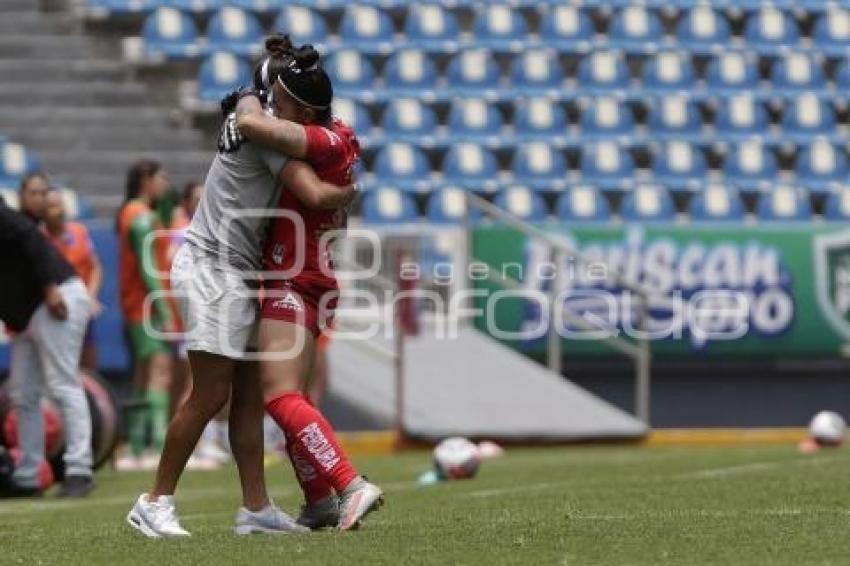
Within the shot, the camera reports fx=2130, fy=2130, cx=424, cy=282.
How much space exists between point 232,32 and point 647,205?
4492 millimetres

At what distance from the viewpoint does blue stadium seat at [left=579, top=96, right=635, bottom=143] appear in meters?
21.4

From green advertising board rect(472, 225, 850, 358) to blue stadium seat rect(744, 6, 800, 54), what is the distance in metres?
4.35

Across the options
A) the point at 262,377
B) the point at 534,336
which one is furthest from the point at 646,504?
the point at 534,336

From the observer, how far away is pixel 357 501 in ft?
25.0

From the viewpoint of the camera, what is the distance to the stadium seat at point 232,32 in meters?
21.1

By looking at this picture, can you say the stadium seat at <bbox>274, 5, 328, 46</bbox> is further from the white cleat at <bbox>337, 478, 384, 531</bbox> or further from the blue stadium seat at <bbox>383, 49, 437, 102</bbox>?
the white cleat at <bbox>337, 478, 384, 531</bbox>

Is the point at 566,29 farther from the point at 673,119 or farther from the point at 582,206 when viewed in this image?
the point at 582,206

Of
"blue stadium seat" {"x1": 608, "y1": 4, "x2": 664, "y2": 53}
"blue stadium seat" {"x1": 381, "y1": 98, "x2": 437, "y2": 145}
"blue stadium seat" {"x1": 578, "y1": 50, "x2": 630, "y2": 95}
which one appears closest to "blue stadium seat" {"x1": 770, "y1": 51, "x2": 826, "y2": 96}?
"blue stadium seat" {"x1": 608, "y1": 4, "x2": 664, "y2": 53}

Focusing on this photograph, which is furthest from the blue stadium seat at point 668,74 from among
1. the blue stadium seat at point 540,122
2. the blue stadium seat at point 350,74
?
the blue stadium seat at point 350,74

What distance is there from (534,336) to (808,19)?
6.78 metres

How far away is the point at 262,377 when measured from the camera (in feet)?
25.4

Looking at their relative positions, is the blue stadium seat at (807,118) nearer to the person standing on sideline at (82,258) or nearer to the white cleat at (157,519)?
the person standing on sideline at (82,258)

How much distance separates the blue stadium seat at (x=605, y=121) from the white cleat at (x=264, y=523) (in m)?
13.6

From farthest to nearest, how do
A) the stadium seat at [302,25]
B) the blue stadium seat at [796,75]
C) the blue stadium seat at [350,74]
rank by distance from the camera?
1. the blue stadium seat at [796,75]
2. the stadium seat at [302,25]
3. the blue stadium seat at [350,74]
